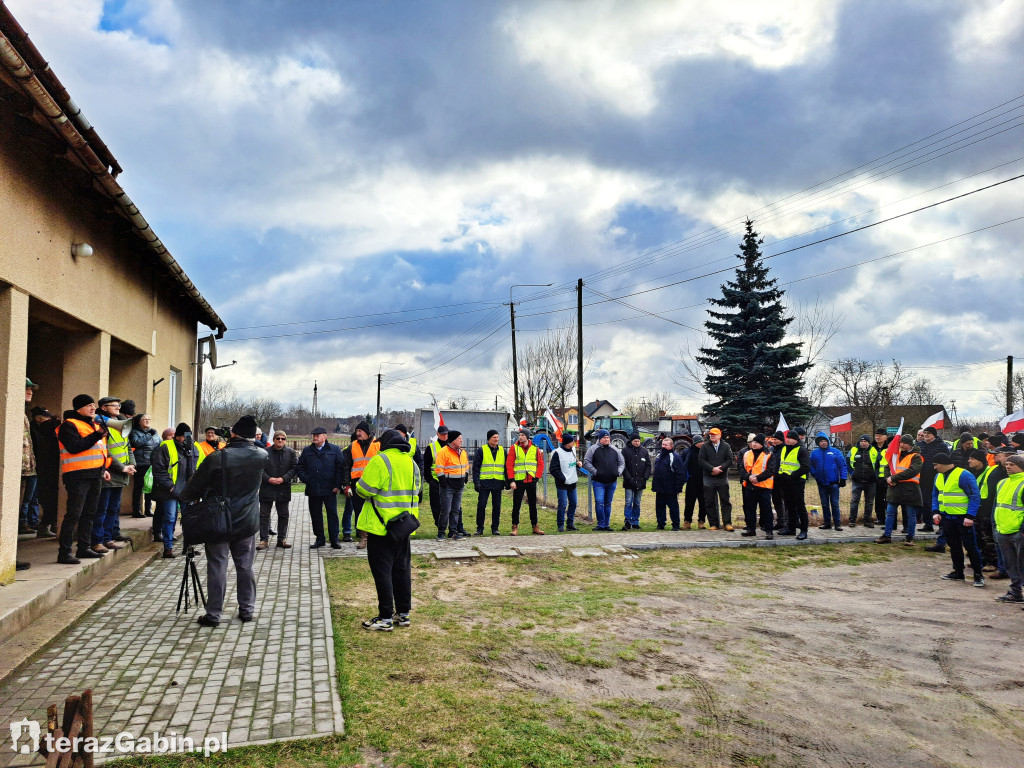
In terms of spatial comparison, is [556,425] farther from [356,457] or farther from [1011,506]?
[1011,506]

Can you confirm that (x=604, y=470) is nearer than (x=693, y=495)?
Yes

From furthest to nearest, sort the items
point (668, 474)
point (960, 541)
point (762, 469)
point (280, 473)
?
point (668, 474) < point (762, 469) < point (280, 473) < point (960, 541)

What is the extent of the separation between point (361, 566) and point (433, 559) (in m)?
1.25

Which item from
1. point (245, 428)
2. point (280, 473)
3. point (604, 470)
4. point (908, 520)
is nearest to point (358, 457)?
point (280, 473)

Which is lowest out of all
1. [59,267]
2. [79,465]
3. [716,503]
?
[716,503]

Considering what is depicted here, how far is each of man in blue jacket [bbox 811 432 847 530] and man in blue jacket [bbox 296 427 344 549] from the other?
365 inches

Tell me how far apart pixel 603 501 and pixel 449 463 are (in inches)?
156

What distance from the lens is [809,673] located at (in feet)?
18.0

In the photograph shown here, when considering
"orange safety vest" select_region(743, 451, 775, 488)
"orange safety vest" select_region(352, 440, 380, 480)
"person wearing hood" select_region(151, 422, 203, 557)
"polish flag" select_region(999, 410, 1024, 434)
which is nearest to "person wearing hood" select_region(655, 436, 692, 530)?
"orange safety vest" select_region(743, 451, 775, 488)

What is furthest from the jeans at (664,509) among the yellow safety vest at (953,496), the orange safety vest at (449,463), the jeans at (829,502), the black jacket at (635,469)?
the yellow safety vest at (953,496)

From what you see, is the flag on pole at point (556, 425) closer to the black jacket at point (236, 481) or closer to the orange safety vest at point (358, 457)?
the orange safety vest at point (358, 457)

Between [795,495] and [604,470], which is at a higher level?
[604,470]

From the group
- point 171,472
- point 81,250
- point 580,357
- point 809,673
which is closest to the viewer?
point 809,673

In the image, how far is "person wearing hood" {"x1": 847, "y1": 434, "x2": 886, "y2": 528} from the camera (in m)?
13.9
